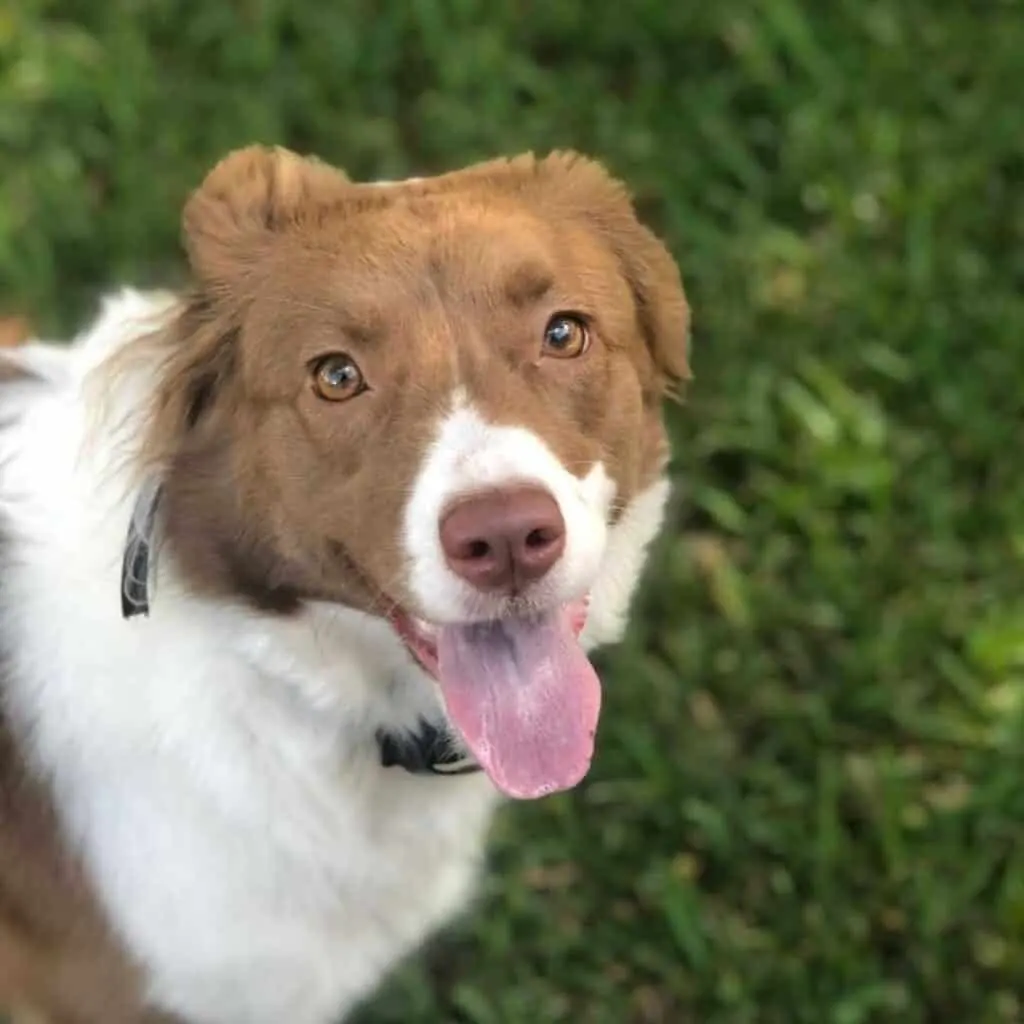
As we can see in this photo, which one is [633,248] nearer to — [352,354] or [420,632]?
[352,354]

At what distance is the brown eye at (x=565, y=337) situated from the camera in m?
2.51

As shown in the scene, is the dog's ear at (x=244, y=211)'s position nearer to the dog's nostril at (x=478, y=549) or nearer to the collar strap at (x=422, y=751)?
the dog's nostril at (x=478, y=549)

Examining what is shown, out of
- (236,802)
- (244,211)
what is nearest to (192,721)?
(236,802)

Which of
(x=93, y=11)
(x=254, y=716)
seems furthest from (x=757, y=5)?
(x=254, y=716)

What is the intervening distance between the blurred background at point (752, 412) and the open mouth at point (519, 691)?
120 centimetres

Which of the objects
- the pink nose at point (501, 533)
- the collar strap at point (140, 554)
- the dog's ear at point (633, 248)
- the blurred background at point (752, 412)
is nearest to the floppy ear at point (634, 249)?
the dog's ear at point (633, 248)

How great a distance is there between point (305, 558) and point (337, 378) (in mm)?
289

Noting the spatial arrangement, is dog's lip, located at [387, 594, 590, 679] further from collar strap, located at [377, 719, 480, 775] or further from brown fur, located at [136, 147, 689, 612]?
collar strap, located at [377, 719, 480, 775]

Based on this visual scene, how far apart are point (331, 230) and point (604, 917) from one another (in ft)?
6.34

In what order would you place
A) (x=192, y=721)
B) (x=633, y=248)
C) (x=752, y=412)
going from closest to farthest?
(x=192, y=721)
(x=633, y=248)
(x=752, y=412)

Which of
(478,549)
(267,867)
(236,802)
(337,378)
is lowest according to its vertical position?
(267,867)

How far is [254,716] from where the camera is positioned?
2.69 m

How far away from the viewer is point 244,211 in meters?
2.57

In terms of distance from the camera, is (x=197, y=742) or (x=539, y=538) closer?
(x=539, y=538)
